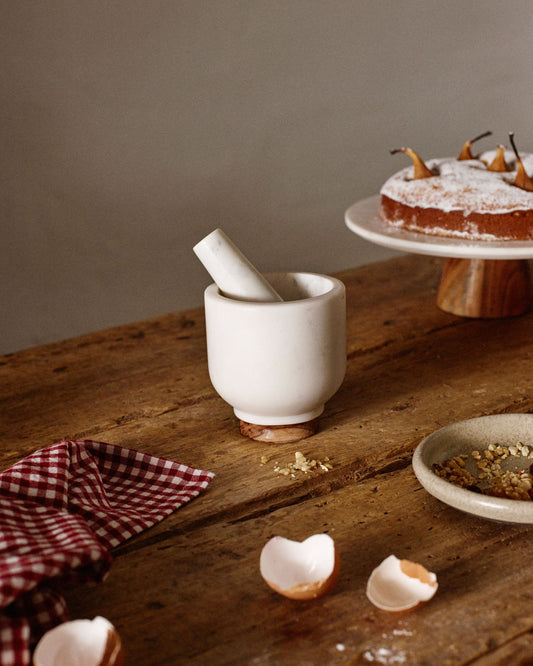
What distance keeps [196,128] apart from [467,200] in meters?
0.84

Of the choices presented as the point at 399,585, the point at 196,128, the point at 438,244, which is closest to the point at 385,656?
the point at 399,585

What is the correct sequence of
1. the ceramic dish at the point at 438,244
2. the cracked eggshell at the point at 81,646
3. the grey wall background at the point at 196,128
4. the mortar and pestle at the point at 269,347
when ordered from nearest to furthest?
the cracked eggshell at the point at 81,646, the mortar and pestle at the point at 269,347, the ceramic dish at the point at 438,244, the grey wall background at the point at 196,128

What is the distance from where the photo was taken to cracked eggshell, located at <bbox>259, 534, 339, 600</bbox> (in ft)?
1.88

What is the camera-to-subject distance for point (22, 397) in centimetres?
101

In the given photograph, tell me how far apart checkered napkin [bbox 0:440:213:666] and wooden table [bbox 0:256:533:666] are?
3 centimetres

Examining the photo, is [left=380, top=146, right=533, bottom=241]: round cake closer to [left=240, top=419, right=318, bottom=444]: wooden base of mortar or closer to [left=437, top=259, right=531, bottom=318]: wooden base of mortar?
[left=437, top=259, right=531, bottom=318]: wooden base of mortar

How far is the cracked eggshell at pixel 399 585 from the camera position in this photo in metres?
0.56

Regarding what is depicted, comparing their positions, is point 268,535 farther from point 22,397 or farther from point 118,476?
point 22,397

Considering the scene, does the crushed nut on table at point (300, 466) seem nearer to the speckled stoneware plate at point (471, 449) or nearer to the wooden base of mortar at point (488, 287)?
the speckled stoneware plate at point (471, 449)

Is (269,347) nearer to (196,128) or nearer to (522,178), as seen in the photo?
(522,178)

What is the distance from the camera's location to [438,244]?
3.52ft

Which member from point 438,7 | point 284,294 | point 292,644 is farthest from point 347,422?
point 438,7

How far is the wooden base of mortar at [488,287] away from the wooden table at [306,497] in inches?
1.1

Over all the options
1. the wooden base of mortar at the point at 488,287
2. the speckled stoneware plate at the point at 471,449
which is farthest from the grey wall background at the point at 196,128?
the speckled stoneware plate at the point at 471,449
